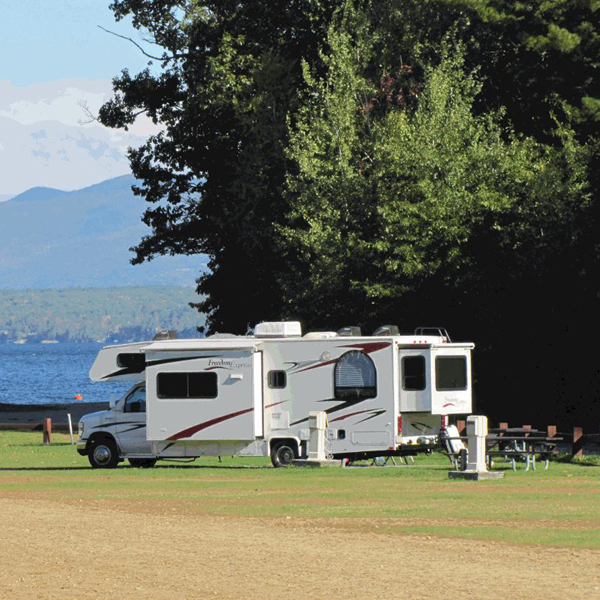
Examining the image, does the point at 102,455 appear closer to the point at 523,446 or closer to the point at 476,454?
the point at 523,446

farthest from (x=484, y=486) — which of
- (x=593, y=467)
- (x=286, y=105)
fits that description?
(x=286, y=105)

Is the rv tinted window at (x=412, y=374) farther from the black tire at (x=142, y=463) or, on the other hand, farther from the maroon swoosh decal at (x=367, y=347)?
the black tire at (x=142, y=463)

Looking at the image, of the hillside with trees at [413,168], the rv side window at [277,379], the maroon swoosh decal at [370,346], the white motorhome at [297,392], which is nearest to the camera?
the maroon swoosh decal at [370,346]

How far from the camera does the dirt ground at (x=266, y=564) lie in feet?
45.0

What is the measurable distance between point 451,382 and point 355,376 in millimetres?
2265

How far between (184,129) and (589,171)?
2070 centimetres

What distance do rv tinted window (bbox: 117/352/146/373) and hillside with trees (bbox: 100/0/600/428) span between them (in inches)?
405

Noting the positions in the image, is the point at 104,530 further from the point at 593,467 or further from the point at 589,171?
the point at 589,171

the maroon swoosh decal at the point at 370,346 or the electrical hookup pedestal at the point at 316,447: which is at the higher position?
the maroon swoosh decal at the point at 370,346

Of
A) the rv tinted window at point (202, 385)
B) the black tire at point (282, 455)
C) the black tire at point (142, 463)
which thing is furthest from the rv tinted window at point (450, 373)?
the black tire at point (142, 463)

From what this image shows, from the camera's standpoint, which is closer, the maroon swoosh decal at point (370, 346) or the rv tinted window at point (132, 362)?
the maroon swoosh decal at point (370, 346)

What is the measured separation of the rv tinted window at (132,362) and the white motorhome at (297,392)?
1.69 ft

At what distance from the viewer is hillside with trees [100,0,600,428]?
130ft

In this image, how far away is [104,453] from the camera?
32156mm
